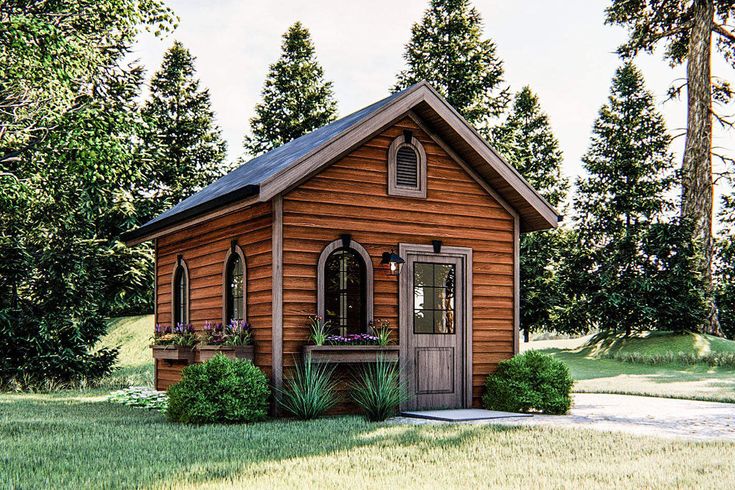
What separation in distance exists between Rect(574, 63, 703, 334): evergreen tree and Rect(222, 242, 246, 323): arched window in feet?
58.0

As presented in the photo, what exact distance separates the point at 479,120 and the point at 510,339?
1699 centimetres

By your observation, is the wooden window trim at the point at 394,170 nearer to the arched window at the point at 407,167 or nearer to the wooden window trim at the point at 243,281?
the arched window at the point at 407,167

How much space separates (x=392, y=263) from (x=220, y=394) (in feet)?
11.5

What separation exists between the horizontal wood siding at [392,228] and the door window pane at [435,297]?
463 mm

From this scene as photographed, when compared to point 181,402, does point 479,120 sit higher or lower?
higher

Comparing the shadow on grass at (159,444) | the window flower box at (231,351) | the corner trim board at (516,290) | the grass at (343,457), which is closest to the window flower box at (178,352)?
the window flower box at (231,351)

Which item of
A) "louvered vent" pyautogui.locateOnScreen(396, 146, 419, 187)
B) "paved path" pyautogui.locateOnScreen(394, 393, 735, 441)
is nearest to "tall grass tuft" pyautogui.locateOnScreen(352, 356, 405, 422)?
"paved path" pyautogui.locateOnScreen(394, 393, 735, 441)

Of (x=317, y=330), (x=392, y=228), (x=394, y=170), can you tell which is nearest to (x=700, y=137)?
(x=394, y=170)

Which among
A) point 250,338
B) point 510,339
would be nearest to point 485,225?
point 510,339

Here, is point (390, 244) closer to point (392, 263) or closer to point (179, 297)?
point (392, 263)

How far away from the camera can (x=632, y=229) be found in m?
29.3

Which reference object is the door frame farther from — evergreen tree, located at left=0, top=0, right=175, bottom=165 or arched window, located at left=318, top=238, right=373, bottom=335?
evergreen tree, located at left=0, top=0, right=175, bottom=165

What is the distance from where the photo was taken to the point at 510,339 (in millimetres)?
14570

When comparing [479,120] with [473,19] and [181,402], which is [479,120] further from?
[181,402]
